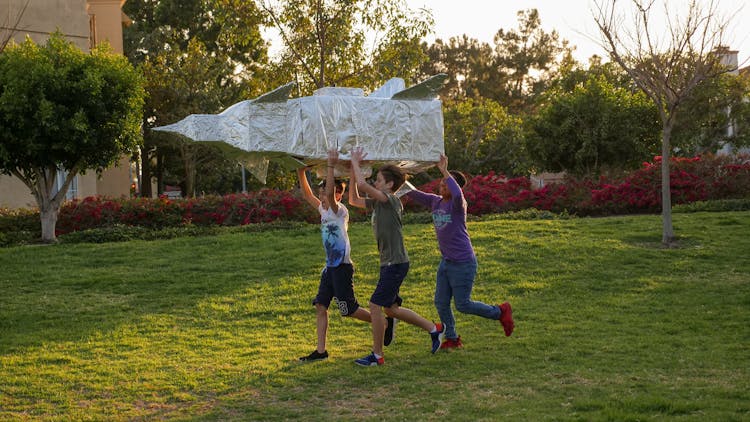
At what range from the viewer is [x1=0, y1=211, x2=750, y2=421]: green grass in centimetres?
610

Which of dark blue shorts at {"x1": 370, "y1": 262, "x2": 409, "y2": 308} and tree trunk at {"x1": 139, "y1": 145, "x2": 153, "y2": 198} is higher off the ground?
tree trunk at {"x1": 139, "y1": 145, "x2": 153, "y2": 198}

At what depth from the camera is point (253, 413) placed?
595cm

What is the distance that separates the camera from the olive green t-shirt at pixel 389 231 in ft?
23.1

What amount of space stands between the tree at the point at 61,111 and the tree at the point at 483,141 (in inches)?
583

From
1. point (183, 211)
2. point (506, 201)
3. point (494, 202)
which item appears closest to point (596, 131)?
point (506, 201)

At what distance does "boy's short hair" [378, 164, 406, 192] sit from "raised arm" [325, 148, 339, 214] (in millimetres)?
457

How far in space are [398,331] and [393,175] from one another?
7.46 feet

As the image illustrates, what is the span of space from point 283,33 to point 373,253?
6.37m

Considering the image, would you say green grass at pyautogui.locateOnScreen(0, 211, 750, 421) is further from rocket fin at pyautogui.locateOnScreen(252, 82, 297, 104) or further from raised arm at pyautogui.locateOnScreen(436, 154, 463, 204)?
rocket fin at pyautogui.locateOnScreen(252, 82, 297, 104)

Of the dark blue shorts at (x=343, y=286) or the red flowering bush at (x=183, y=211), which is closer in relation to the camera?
the dark blue shorts at (x=343, y=286)

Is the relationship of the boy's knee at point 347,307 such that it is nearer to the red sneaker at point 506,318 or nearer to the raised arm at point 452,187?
the raised arm at point 452,187

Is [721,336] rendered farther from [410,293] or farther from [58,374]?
[58,374]

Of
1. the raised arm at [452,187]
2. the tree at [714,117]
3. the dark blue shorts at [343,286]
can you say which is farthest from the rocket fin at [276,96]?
the tree at [714,117]

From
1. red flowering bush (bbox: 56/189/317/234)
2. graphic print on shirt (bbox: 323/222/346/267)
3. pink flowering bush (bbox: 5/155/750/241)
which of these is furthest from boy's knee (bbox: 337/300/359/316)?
red flowering bush (bbox: 56/189/317/234)
